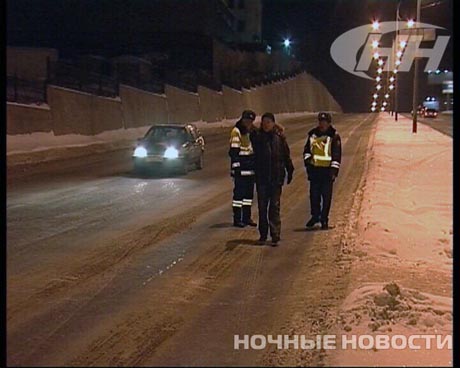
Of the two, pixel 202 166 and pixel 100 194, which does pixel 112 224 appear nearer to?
pixel 100 194

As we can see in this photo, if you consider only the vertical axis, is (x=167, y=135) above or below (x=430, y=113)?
above

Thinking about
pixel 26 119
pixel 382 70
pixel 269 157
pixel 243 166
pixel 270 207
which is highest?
pixel 382 70

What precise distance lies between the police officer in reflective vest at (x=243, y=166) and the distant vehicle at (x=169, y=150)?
9072 mm

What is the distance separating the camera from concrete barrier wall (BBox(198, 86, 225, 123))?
57.4 meters

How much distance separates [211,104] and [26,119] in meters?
29.8

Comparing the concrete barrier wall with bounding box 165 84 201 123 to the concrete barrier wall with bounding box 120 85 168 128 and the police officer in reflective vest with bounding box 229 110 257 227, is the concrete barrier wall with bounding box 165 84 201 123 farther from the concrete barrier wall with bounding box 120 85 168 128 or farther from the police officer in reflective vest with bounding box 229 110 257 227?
the police officer in reflective vest with bounding box 229 110 257 227

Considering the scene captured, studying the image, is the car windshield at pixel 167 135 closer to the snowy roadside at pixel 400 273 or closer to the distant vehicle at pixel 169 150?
the distant vehicle at pixel 169 150

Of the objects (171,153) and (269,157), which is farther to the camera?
(171,153)

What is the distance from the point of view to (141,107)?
45.3 meters

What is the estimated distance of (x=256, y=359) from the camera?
5832mm

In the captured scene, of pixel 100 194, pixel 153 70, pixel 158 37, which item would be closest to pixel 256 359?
pixel 100 194

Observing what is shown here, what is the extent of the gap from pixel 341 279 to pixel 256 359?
113 inches

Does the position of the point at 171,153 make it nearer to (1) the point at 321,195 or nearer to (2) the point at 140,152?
(2) the point at 140,152

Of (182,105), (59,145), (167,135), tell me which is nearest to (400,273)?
(167,135)
